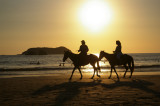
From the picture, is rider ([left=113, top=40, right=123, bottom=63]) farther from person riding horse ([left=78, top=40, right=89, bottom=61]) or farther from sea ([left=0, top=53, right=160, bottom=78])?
sea ([left=0, top=53, right=160, bottom=78])

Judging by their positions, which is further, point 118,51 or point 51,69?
point 51,69

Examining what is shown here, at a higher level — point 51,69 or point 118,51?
point 118,51

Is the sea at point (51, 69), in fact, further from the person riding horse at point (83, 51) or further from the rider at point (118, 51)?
the rider at point (118, 51)

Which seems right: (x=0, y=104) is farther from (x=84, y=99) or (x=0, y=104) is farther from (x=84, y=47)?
(x=84, y=47)

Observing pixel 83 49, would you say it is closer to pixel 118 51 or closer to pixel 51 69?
pixel 118 51

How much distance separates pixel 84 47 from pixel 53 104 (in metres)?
9.71

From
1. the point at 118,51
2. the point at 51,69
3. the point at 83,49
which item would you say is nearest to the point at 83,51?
the point at 83,49

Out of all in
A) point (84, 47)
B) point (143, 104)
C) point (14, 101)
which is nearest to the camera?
point (143, 104)

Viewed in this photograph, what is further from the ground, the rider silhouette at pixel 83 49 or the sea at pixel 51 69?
the rider silhouette at pixel 83 49

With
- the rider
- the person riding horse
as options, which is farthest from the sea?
the rider

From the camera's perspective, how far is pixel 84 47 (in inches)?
664

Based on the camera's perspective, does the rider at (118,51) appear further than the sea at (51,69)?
No

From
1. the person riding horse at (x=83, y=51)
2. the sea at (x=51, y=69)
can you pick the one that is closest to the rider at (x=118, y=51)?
the person riding horse at (x=83, y=51)

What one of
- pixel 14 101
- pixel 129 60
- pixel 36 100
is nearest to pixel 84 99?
pixel 36 100
